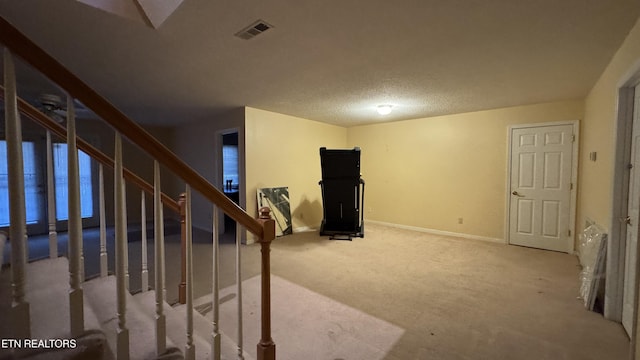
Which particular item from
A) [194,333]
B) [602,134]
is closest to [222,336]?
[194,333]

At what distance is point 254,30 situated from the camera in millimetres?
1896

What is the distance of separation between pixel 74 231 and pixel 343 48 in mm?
2050

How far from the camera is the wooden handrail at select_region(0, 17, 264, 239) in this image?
0.79 metres

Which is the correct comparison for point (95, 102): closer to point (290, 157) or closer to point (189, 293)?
point (189, 293)

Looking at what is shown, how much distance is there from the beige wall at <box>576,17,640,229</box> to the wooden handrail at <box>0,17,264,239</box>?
276 centimetres

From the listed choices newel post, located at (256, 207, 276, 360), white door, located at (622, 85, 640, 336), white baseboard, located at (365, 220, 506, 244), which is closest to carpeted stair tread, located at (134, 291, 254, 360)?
newel post, located at (256, 207, 276, 360)

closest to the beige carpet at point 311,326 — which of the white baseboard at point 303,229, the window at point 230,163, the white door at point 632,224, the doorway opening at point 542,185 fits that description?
the white door at point 632,224

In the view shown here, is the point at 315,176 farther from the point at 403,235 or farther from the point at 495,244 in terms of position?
the point at 495,244

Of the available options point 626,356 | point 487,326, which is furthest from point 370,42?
point 626,356

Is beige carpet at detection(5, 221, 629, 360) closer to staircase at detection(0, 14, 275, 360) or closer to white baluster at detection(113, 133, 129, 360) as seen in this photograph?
staircase at detection(0, 14, 275, 360)

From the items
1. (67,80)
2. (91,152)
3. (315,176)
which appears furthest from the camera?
(315,176)

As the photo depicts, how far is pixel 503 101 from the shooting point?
3.80 metres

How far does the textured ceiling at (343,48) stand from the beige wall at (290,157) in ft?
2.86

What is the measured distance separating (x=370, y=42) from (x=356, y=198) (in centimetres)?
291
